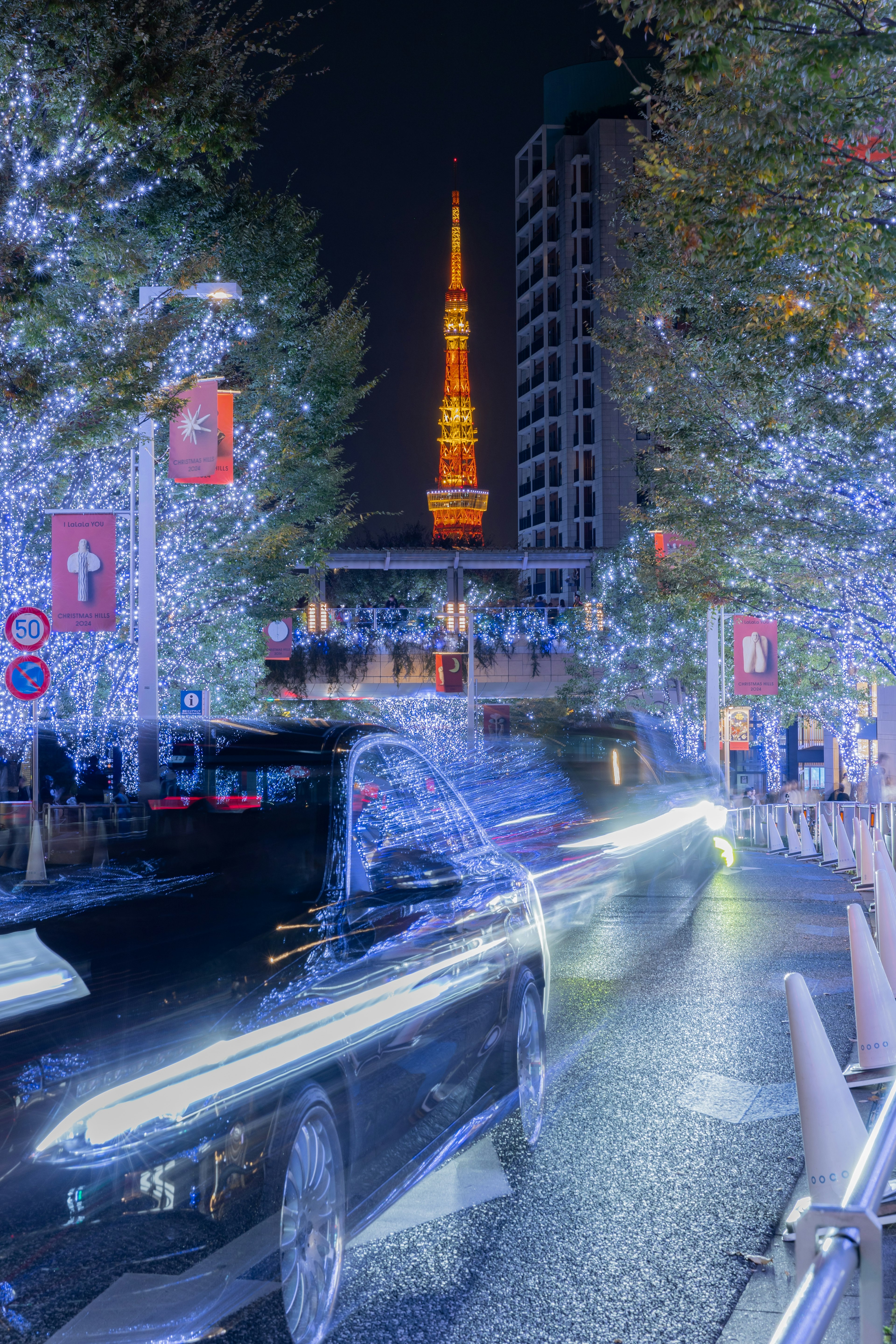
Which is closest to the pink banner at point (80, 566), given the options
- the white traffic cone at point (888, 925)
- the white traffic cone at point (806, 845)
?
the white traffic cone at point (888, 925)

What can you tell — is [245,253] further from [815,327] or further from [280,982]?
[280,982]

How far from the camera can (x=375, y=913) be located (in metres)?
4.14

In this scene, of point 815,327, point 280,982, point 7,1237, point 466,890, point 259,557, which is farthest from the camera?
point 259,557

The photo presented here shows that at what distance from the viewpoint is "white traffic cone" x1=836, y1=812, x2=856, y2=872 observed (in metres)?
18.0

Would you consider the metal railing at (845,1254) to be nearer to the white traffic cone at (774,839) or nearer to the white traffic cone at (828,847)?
the white traffic cone at (828,847)

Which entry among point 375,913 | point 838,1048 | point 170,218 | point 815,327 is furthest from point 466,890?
point 170,218

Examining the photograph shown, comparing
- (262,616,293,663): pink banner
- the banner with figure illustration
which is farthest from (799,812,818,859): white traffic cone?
(262,616,293,663): pink banner

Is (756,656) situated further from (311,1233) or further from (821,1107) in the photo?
(311,1233)

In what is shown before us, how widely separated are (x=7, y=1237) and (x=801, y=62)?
772cm

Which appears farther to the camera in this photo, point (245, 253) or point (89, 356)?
point (245, 253)

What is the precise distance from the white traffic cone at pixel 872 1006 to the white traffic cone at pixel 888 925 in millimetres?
734

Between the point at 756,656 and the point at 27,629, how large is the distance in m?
18.9

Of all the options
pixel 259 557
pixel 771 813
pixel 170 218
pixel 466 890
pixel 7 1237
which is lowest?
pixel 771 813

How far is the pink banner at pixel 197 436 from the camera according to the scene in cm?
1698
